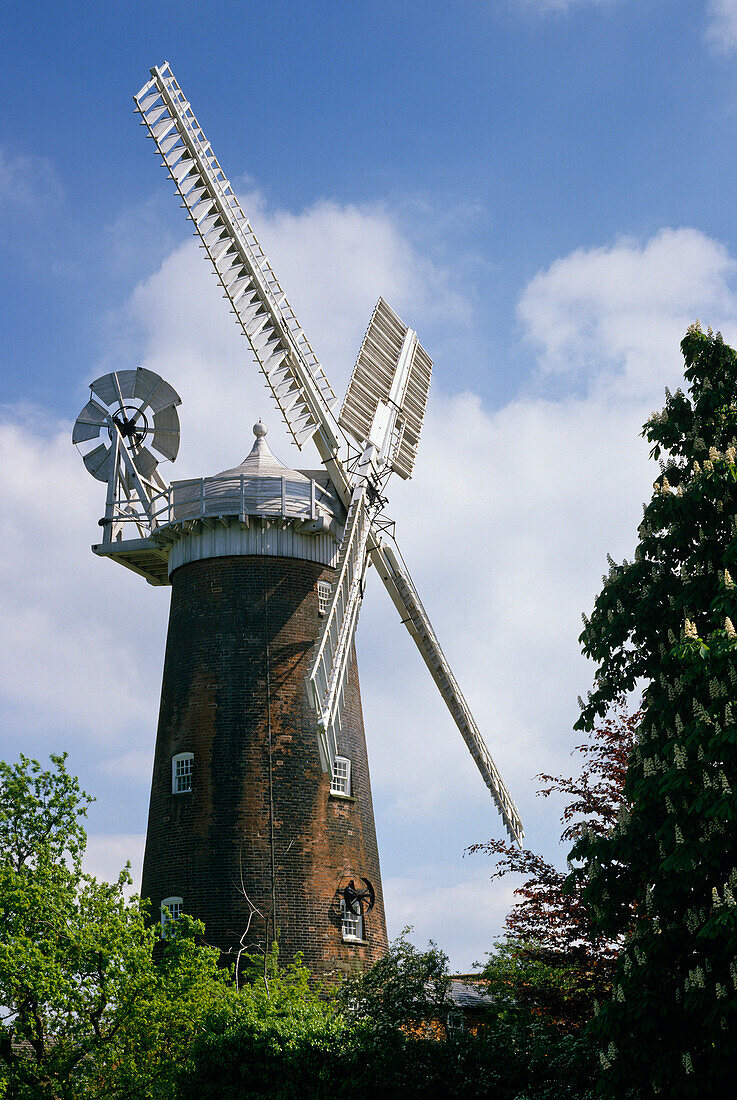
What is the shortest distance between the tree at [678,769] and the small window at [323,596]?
38.6 ft

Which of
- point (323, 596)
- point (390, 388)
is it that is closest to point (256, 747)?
point (323, 596)

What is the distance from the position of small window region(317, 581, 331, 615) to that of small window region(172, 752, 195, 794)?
4627 mm

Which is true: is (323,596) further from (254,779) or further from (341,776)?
(254,779)

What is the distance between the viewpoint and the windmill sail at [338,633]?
83.3 ft

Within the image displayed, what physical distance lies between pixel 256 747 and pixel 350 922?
4.51 meters

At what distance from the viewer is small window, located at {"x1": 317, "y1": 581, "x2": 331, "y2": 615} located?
29.0 m

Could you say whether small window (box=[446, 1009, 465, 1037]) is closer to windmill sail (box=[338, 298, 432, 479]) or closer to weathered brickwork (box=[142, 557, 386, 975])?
weathered brickwork (box=[142, 557, 386, 975])

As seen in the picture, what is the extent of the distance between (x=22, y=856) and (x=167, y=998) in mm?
3738

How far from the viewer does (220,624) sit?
2819 centimetres

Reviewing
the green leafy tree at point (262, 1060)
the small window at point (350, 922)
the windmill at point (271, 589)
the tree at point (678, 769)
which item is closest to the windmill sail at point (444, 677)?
the windmill at point (271, 589)

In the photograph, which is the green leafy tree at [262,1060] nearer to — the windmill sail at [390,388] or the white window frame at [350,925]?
A: the white window frame at [350,925]

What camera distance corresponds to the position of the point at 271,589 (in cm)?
2842

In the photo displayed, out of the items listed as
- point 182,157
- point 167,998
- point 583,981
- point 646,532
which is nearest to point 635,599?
point 646,532

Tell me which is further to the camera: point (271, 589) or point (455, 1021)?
point (271, 589)
